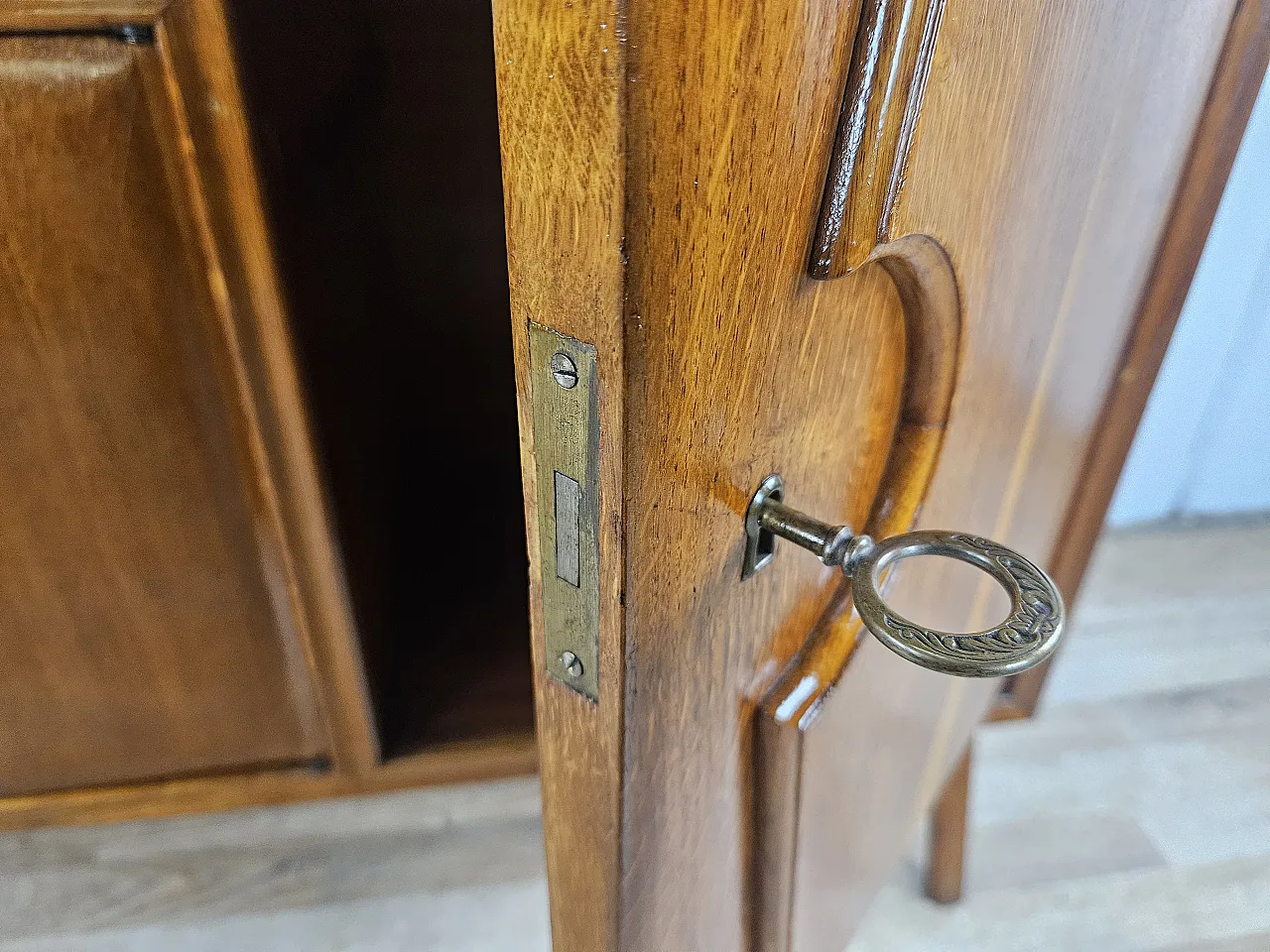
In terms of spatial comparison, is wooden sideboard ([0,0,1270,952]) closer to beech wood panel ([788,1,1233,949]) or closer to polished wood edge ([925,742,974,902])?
beech wood panel ([788,1,1233,949])

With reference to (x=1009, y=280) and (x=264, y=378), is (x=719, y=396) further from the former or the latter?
(x=264, y=378)

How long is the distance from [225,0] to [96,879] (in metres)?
0.83

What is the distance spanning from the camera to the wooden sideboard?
0.77 feet

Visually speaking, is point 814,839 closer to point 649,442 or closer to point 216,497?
point 649,442

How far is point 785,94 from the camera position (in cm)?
23

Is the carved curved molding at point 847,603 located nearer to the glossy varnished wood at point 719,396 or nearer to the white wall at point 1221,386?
the glossy varnished wood at point 719,396

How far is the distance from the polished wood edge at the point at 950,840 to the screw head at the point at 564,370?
68 centimetres

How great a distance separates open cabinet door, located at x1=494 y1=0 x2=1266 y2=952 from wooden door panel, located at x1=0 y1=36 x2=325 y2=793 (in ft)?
1.20

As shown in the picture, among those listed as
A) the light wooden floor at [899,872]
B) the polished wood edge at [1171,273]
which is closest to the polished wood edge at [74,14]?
the polished wood edge at [1171,273]

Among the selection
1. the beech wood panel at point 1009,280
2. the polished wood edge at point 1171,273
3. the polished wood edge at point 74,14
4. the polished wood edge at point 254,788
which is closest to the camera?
the beech wood panel at point 1009,280

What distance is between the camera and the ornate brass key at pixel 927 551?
0.94ft

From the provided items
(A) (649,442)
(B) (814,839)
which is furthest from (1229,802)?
(A) (649,442)

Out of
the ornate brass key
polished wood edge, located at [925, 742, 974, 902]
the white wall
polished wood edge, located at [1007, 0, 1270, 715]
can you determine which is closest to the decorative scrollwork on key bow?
the ornate brass key

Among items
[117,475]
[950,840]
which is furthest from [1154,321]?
[117,475]
